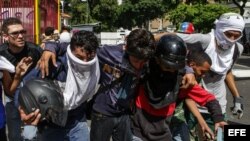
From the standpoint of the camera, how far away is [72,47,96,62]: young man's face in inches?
146

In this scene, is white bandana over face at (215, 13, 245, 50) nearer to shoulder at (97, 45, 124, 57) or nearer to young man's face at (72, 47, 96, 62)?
shoulder at (97, 45, 124, 57)

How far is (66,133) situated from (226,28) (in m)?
1.75

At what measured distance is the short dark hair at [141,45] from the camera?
369 cm

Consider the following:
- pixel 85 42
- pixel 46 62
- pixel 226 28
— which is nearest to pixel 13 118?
pixel 46 62

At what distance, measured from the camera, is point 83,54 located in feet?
12.2

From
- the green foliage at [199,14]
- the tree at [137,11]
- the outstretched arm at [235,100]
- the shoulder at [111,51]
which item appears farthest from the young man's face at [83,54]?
the tree at [137,11]

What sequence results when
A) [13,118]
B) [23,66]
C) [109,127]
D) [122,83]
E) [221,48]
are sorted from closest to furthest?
[122,83] → [109,127] → [23,66] → [221,48] → [13,118]

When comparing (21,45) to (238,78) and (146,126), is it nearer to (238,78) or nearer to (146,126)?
(146,126)

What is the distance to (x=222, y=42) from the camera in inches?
181

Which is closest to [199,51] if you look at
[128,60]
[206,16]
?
[128,60]

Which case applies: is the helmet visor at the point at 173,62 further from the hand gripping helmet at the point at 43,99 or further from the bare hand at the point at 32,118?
the bare hand at the point at 32,118

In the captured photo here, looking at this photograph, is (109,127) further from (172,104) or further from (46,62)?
(46,62)

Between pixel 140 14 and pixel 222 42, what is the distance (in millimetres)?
58079

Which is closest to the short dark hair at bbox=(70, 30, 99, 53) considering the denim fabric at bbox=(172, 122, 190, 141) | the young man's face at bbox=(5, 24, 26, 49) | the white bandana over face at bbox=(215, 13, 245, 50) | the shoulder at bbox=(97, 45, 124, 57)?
the shoulder at bbox=(97, 45, 124, 57)
